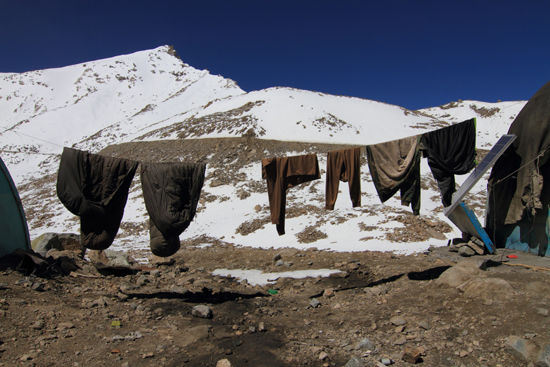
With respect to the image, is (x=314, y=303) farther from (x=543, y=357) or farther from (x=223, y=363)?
(x=543, y=357)

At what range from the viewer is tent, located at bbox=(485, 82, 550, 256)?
704cm

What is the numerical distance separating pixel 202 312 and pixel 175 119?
40409 millimetres

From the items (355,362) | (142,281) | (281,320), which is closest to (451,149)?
(355,362)

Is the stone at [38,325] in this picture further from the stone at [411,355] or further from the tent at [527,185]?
the tent at [527,185]

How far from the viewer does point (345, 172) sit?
7.88 m

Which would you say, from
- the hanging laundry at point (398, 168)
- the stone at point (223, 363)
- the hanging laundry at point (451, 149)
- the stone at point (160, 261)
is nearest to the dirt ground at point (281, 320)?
the stone at point (223, 363)

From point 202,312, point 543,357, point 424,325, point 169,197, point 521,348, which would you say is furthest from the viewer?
point 169,197

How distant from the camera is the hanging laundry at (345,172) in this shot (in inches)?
302

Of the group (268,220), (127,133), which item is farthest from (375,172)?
(127,133)

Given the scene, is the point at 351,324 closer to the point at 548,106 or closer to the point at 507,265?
the point at 507,265

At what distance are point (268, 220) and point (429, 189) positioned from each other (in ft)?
31.3

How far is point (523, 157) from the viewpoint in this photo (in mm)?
7500

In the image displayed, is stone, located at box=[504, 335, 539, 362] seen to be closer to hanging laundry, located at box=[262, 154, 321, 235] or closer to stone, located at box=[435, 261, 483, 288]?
stone, located at box=[435, 261, 483, 288]

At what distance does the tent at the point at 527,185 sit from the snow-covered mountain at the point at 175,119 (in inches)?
191
